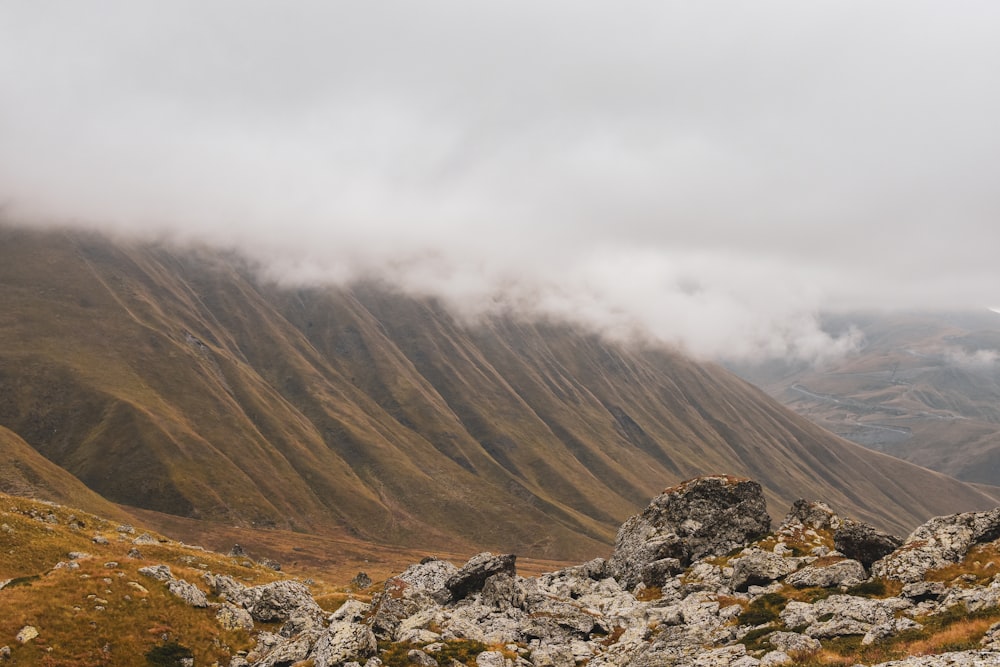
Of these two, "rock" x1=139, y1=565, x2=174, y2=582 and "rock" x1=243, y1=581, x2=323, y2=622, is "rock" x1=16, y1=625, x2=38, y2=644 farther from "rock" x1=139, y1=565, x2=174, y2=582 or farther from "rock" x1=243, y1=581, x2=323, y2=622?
"rock" x1=243, y1=581, x2=323, y2=622

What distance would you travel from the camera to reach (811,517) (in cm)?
5678

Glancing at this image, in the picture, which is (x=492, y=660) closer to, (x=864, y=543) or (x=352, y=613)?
(x=352, y=613)

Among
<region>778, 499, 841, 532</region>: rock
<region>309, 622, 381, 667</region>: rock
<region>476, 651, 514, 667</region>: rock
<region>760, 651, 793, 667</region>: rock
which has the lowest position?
<region>476, 651, 514, 667</region>: rock

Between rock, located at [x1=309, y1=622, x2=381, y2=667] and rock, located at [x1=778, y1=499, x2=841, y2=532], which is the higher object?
rock, located at [x1=778, y1=499, x2=841, y2=532]

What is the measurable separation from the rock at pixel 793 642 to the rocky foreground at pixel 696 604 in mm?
102

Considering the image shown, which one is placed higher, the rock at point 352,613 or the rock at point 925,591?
the rock at point 925,591

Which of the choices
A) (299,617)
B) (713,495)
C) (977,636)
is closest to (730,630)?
(977,636)

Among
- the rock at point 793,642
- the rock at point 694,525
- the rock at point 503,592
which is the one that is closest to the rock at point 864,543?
the rock at point 694,525

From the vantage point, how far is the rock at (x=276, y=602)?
49.2m

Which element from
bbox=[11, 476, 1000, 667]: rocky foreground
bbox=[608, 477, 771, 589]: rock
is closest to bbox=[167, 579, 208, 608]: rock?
bbox=[11, 476, 1000, 667]: rocky foreground

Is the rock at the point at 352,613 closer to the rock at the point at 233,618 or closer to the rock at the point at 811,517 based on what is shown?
the rock at the point at 233,618

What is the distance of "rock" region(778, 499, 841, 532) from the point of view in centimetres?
5526

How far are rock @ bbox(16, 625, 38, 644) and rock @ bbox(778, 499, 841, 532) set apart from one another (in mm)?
58942

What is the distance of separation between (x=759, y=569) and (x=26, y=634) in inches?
1977
